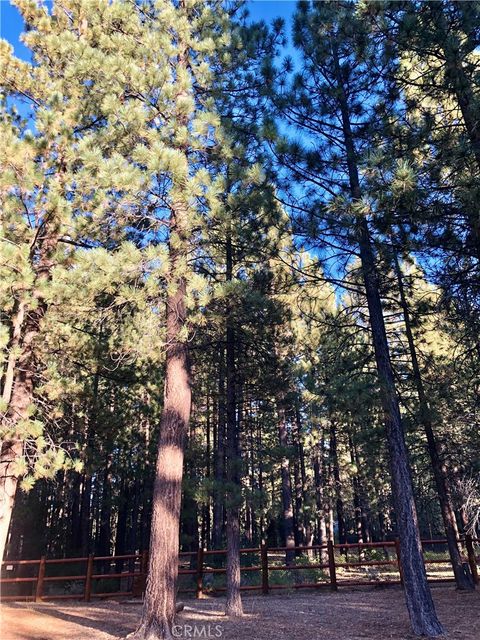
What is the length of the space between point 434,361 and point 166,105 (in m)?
7.68

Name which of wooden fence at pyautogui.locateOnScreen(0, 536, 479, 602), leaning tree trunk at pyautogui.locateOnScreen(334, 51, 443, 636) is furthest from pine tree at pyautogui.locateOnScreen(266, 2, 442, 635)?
wooden fence at pyautogui.locateOnScreen(0, 536, 479, 602)

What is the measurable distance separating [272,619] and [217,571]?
2.62 meters

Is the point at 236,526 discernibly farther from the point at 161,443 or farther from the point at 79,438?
the point at 79,438

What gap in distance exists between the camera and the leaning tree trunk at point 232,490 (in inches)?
307

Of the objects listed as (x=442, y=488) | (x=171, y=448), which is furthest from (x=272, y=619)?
(x=442, y=488)

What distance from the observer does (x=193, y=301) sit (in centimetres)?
676

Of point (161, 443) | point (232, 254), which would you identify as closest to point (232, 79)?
point (232, 254)

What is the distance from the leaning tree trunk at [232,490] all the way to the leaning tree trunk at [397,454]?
2218 mm

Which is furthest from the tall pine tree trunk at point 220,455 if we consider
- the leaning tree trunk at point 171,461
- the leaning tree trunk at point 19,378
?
the leaning tree trunk at point 19,378

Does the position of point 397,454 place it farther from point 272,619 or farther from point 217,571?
point 217,571

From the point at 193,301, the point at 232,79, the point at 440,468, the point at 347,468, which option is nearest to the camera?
the point at 193,301

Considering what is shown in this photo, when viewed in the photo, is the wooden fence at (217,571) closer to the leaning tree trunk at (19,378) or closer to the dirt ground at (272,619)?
the dirt ground at (272,619)

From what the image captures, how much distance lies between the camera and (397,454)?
20.5 ft

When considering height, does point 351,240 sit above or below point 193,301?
above
